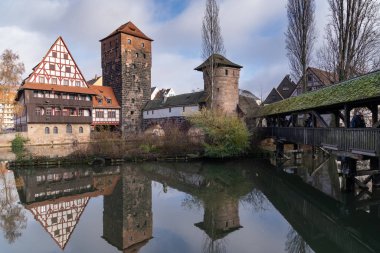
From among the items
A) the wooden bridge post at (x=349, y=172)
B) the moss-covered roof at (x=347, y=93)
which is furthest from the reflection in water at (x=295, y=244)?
the moss-covered roof at (x=347, y=93)

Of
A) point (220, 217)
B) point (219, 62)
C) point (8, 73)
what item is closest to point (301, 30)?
point (219, 62)

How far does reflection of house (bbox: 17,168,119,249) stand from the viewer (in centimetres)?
859

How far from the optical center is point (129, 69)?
127 feet

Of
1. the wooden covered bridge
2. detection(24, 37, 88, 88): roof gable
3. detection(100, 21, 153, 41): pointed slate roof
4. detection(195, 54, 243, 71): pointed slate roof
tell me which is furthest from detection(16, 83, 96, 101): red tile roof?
the wooden covered bridge

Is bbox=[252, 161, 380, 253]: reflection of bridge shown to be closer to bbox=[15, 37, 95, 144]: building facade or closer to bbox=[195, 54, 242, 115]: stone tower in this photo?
bbox=[195, 54, 242, 115]: stone tower

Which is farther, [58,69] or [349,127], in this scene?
[58,69]

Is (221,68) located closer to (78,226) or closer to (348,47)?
(348,47)

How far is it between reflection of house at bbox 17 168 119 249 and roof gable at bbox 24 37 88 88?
18425mm

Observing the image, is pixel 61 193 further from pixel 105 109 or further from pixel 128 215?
pixel 105 109

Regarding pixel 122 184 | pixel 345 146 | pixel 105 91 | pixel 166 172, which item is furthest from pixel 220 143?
pixel 105 91

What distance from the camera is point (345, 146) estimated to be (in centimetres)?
1045

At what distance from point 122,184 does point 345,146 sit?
9347 millimetres

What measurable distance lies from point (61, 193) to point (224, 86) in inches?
824

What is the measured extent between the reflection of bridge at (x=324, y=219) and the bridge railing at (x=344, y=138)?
189cm
